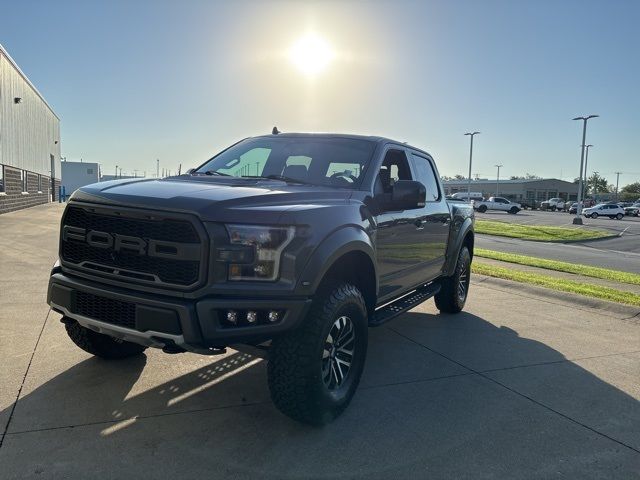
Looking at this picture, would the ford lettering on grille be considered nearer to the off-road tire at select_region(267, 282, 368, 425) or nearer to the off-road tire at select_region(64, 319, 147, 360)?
the off-road tire at select_region(267, 282, 368, 425)

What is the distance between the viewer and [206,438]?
10.1 ft

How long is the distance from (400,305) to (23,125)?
2654 cm

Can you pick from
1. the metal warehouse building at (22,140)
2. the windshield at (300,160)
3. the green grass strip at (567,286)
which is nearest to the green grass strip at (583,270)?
the green grass strip at (567,286)

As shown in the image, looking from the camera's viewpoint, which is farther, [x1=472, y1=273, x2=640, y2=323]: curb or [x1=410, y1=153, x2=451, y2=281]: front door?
[x1=472, y1=273, x2=640, y2=323]: curb

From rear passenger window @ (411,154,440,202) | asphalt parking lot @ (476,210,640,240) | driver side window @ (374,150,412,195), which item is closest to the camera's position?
driver side window @ (374,150,412,195)

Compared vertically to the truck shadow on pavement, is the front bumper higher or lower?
higher

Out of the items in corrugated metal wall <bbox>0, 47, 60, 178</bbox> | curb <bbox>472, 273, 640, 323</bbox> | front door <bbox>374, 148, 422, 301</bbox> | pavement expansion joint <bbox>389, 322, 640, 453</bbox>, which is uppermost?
corrugated metal wall <bbox>0, 47, 60, 178</bbox>

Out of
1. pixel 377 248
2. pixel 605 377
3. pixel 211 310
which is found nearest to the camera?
pixel 211 310

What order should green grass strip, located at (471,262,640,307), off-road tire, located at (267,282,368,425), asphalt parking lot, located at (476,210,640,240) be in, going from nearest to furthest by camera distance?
off-road tire, located at (267,282,368,425), green grass strip, located at (471,262,640,307), asphalt parking lot, located at (476,210,640,240)

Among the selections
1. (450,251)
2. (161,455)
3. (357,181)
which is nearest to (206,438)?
(161,455)

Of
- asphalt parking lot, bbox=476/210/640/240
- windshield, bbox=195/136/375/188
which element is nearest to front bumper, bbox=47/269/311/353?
windshield, bbox=195/136/375/188

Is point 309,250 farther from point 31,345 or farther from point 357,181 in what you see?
point 31,345

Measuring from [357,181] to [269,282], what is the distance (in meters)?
1.50

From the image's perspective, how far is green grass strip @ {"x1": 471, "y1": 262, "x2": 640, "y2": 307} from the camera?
7.50 metres
